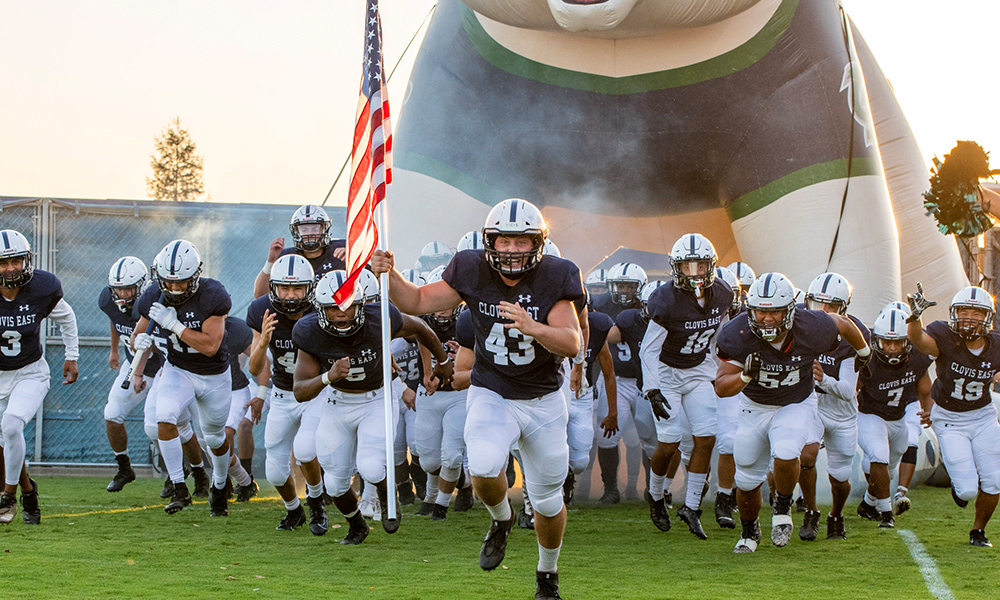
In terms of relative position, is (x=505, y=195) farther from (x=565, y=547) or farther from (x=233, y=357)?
(x=565, y=547)

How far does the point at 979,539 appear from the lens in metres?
6.78

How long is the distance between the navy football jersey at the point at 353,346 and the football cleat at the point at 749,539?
2.27 metres

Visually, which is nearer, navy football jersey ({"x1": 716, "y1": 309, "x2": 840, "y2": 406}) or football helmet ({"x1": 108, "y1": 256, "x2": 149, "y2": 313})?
navy football jersey ({"x1": 716, "y1": 309, "x2": 840, "y2": 406})

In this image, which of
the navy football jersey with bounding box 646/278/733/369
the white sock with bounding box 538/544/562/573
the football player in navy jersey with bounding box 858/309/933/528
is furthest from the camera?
the football player in navy jersey with bounding box 858/309/933/528

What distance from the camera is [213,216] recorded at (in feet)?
37.6

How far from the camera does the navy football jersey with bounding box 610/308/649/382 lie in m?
8.29

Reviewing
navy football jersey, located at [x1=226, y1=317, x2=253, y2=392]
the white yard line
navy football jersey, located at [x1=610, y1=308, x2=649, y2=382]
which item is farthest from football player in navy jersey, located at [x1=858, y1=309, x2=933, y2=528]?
navy football jersey, located at [x1=226, y1=317, x2=253, y2=392]

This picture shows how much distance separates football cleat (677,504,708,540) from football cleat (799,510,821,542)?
0.59m

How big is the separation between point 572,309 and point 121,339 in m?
5.68

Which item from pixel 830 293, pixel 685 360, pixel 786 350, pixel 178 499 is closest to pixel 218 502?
Result: pixel 178 499

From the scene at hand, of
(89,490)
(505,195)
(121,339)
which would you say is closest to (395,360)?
(505,195)

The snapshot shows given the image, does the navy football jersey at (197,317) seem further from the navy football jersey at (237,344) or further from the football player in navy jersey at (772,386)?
the football player in navy jersey at (772,386)

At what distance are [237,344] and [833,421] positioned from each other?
454 cm

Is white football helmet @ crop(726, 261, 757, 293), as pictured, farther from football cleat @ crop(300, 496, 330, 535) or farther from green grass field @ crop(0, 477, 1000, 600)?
football cleat @ crop(300, 496, 330, 535)
